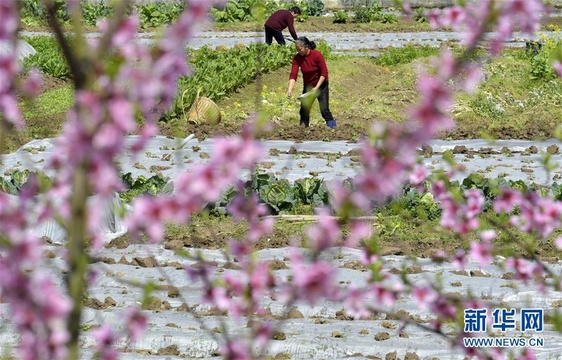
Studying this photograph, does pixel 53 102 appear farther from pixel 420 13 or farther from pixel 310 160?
pixel 420 13

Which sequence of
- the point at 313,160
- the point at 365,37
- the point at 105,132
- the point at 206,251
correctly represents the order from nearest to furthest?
the point at 105,132, the point at 206,251, the point at 313,160, the point at 365,37

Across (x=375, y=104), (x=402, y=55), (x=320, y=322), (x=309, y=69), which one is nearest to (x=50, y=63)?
(x=375, y=104)

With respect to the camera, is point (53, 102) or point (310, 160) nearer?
point (310, 160)

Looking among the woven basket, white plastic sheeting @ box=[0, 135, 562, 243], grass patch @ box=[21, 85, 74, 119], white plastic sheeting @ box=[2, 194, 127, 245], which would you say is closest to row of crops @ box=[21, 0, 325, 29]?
grass patch @ box=[21, 85, 74, 119]

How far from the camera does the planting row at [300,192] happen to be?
27.3 ft

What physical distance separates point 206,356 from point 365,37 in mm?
17997

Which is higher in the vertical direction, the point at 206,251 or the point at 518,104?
the point at 206,251

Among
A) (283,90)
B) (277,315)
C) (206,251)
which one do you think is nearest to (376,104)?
(283,90)

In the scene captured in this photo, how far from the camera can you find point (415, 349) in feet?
16.9

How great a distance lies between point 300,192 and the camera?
28.6 ft

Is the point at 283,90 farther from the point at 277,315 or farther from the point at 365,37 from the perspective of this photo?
the point at 277,315

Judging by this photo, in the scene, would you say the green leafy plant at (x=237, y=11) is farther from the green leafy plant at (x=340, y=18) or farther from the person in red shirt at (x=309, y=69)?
the person in red shirt at (x=309, y=69)

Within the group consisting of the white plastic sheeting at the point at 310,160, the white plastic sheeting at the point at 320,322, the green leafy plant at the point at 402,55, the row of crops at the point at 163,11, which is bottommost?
the row of crops at the point at 163,11

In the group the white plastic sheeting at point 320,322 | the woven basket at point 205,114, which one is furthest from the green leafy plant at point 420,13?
the woven basket at point 205,114
